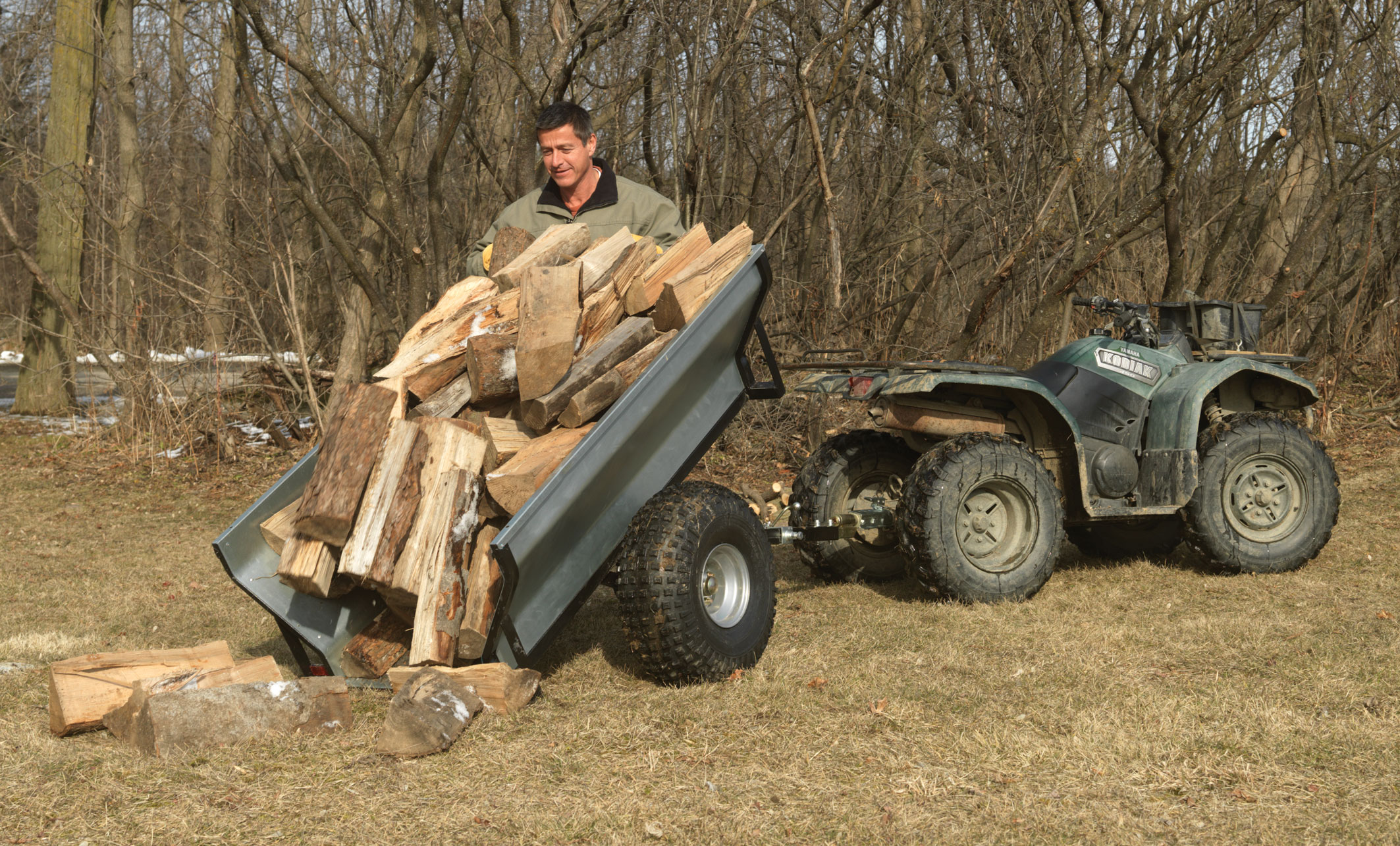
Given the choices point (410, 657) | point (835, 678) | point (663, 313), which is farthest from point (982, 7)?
point (410, 657)

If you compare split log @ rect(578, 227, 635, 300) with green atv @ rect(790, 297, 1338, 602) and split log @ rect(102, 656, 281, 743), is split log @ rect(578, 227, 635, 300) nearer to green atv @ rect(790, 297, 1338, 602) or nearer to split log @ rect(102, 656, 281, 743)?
green atv @ rect(790, 297, 1338, 602)

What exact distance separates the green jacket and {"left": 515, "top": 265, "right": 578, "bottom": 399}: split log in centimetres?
106

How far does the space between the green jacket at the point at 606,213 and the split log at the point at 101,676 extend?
2.21 metres

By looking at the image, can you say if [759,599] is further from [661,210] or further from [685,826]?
[661,210]

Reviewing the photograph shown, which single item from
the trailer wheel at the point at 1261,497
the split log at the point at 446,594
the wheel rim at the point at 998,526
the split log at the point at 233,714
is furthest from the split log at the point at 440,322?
the trailer wheel at the point at 1261,497

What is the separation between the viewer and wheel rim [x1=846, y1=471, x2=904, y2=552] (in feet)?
19.1

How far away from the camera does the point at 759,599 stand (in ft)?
14.6

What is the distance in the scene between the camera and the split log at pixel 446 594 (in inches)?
150

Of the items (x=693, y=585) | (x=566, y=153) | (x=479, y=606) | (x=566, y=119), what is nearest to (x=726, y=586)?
(x=693, y=585)

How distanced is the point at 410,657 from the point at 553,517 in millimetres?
745

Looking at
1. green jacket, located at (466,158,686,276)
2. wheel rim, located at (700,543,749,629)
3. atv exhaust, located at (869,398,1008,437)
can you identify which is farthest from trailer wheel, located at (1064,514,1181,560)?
green jacket, located at (466,158,686,276)

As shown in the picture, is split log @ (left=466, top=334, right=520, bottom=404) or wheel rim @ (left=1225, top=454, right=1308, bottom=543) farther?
wheel rim @ (left=1225, top=454, right=1308, bottom=543)

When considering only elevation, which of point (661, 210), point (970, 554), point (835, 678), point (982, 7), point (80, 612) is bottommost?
point (80, 612)

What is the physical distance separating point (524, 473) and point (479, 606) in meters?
0.50
